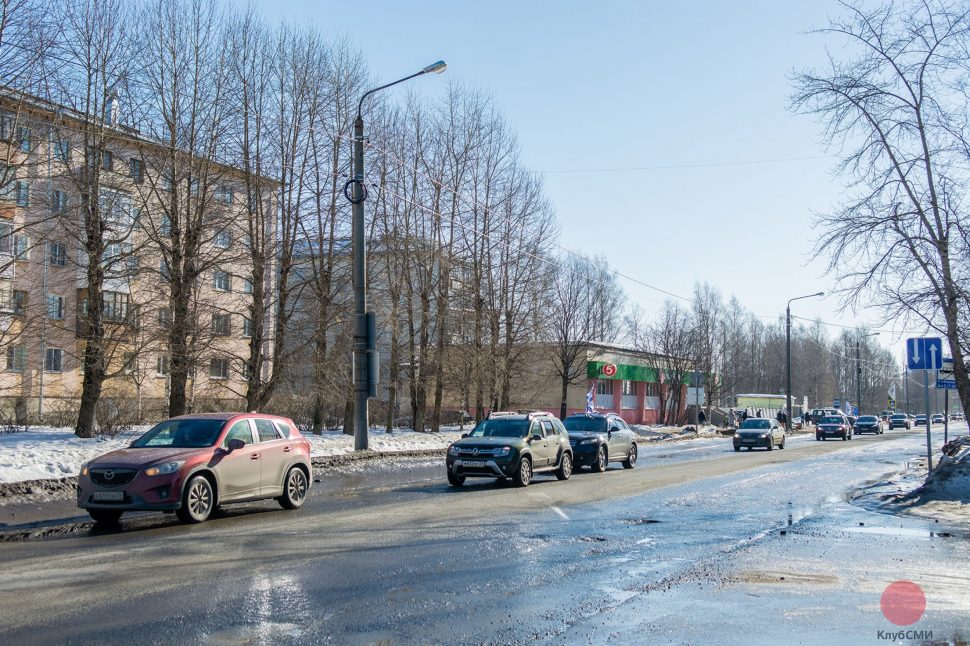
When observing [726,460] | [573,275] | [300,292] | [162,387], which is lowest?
[726,460]

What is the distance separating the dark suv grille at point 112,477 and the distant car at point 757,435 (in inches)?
1198

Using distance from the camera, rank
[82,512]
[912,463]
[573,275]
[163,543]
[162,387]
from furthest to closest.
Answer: [573,275]
[162,387]
[912,463]
[82,512]
[163,543]

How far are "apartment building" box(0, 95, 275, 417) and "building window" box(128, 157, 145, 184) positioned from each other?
0.17ft

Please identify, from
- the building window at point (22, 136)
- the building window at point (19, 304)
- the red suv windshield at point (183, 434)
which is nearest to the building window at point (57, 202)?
the building window at point (22, 136)

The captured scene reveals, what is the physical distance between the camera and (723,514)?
46.4 feet

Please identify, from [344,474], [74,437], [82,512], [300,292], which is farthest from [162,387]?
[82,512]

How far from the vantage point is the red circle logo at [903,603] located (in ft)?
22.6

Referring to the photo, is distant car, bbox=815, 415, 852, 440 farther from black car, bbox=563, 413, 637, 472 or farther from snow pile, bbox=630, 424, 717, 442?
black car, bbox=563, 413, 637, 472

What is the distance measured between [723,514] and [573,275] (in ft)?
135

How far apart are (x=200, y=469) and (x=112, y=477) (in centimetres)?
116

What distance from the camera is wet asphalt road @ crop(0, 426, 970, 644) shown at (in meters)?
6.44

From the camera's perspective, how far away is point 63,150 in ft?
69.1

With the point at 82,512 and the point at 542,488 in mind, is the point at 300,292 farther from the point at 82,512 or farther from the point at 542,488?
the point at 82,512

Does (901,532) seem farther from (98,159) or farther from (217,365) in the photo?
(98,159)
